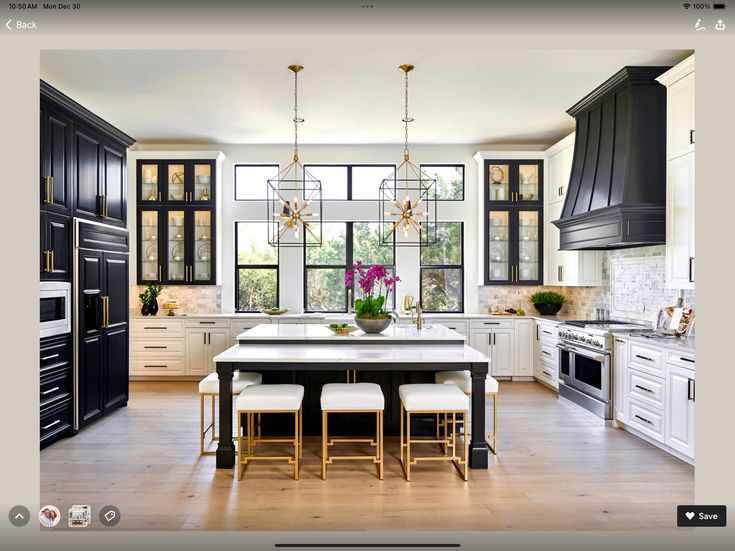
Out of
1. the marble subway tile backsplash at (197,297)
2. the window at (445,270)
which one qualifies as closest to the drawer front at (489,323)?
the window at (445,270)

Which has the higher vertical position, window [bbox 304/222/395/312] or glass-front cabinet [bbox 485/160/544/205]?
glass-front cabinet [bbox 485/160/544/205]

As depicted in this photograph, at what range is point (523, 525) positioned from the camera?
692 millimetres

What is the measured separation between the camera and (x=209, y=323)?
583 cm

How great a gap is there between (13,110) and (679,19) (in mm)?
870

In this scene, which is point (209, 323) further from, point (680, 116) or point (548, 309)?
point (680, 116)

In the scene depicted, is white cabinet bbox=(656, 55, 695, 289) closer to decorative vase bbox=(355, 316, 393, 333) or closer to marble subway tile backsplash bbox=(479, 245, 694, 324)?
marble subway tile backsplash bbox=(479, 245, 694, 324)

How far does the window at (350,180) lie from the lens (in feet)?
20.7

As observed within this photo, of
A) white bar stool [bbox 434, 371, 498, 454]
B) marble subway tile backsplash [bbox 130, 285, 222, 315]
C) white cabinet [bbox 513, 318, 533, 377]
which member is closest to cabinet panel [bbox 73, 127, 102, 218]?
marble subway tile backsplash [bbox 130, 285, 222, 315]

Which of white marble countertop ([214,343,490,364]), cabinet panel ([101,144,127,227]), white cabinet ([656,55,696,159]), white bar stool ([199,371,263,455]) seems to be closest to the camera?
white marble countertop ([214,343,490,364])

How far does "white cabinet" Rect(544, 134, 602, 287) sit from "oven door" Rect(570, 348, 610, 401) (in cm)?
112

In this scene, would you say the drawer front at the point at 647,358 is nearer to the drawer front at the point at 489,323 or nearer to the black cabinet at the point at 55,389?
the drawer front at the point at 489,323

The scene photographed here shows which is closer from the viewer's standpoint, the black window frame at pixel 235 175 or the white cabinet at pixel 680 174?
the white cabinet at pixel 680 174

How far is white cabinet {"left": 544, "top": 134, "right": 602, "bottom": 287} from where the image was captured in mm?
5289

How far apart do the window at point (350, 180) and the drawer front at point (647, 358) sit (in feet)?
11.9
